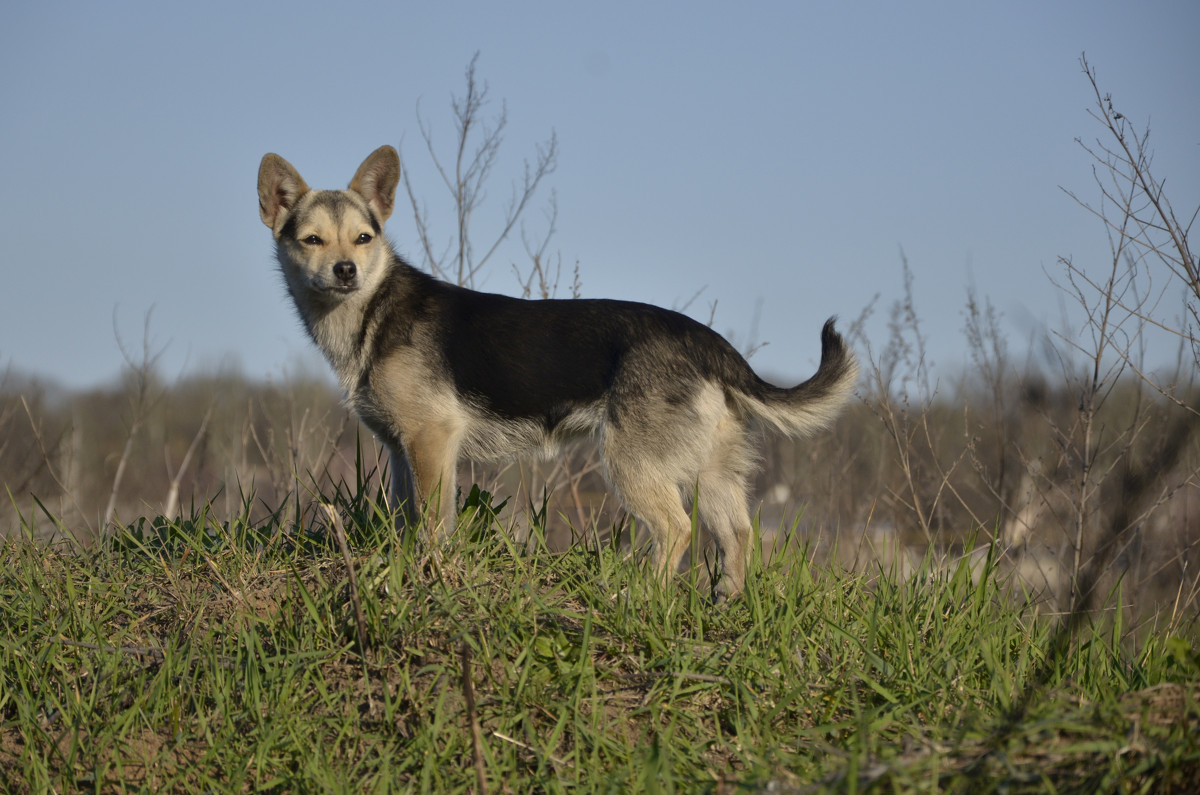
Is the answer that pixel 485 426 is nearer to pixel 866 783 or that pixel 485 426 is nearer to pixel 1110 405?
pixel 866 783

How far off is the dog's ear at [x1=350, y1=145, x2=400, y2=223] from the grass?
2.28 metres

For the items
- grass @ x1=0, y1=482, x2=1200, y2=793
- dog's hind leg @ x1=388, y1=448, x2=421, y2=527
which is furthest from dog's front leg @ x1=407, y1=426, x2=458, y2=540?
grass @ x1=0, y1=482, x2=1200, y2=793

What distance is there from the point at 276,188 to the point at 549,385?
2.10 metres

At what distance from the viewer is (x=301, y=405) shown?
13.6 meters

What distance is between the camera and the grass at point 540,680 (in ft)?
7.73

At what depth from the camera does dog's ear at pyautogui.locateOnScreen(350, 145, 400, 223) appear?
17.8ft

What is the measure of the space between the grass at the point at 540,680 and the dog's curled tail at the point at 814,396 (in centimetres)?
104

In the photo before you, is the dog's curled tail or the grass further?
the dog's curled tail

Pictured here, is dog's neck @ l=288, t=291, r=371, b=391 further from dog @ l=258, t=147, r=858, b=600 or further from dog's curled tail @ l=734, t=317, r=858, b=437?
dog's curled tail @ l=734, t=317, r=858, b=437

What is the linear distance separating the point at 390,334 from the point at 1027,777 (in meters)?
3.94

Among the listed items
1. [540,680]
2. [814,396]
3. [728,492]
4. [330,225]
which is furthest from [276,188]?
[540,680]

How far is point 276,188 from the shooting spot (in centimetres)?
545

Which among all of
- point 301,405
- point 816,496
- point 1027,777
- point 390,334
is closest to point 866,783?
point 1027,777

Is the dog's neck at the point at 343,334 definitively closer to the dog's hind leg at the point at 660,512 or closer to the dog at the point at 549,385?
the dog at the point at 549,385
